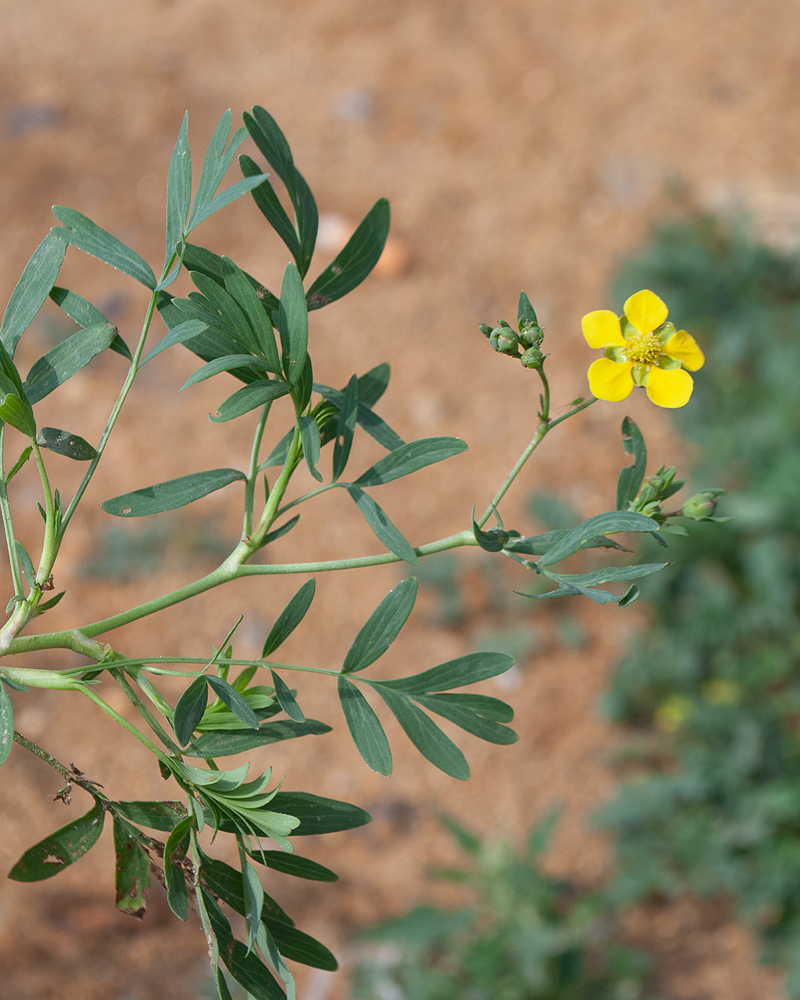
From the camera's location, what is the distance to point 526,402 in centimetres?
361

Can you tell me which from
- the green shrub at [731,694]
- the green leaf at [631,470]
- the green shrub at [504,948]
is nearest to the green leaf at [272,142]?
the green leaf at [631,470]

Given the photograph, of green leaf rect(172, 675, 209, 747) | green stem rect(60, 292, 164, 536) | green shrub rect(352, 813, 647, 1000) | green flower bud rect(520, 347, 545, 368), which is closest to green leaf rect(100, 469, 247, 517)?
green stem rect(60, 292, 164, 536)

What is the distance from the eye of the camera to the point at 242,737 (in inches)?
26.9

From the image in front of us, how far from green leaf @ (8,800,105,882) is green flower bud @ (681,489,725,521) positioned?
0.52 meters

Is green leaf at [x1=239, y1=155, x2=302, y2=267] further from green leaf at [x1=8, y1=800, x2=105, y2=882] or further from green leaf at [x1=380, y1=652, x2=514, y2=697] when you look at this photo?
green leaf at [x1=8, y1=800, x2=105, y2=882]

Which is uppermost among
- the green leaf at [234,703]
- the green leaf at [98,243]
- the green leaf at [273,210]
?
the green leaf at [273,210]

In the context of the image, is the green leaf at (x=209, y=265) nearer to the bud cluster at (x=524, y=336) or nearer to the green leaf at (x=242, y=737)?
the bud cluster at (x=524, y=336)

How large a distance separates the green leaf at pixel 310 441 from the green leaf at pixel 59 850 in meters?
0.31

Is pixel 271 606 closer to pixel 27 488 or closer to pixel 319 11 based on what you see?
pixel 27 488

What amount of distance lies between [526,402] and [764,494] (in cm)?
116

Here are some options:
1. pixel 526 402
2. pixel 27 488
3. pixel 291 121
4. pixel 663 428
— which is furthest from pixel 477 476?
pixel 291 121

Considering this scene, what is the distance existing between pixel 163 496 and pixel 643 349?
1.41 ft

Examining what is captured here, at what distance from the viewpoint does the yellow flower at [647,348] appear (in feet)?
2.51

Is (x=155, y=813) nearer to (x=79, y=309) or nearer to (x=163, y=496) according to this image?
(x=163, y=496)
